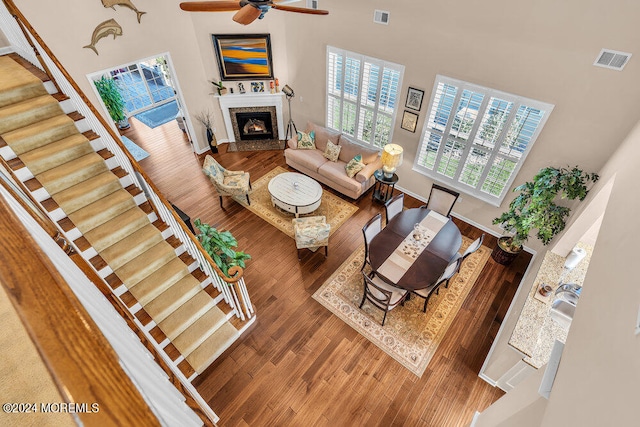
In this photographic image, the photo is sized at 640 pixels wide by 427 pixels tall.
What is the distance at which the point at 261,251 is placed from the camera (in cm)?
552

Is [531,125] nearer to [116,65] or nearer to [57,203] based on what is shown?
[57,203]

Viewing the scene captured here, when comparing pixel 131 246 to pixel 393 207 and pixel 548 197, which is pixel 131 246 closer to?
pixel 393 207

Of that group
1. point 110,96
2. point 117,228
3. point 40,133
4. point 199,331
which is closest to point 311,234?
point 199,331

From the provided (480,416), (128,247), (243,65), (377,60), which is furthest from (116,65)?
(480,416)

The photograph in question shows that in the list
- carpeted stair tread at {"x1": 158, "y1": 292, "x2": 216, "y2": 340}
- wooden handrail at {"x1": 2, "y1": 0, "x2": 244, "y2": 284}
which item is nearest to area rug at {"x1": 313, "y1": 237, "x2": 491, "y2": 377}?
carpeted stair tread at {"x1": 158, "y1": 292, "x2": 216, "y2": 340}

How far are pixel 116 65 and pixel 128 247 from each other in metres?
3.88

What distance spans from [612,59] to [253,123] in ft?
21.5

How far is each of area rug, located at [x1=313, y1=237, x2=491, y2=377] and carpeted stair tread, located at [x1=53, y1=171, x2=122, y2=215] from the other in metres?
3.12

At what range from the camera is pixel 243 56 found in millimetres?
6762

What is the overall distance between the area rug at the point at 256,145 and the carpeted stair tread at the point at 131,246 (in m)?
4.34

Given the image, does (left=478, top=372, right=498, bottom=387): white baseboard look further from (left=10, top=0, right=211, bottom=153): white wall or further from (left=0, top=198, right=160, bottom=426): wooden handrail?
(left=10, top=0, right=211, bottom=153): white wall

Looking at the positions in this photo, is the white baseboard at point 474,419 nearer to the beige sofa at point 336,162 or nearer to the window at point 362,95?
the beige sofa at point 336,162

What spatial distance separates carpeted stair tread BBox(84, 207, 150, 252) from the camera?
3.54 m

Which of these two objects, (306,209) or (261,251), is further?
(306,209)
